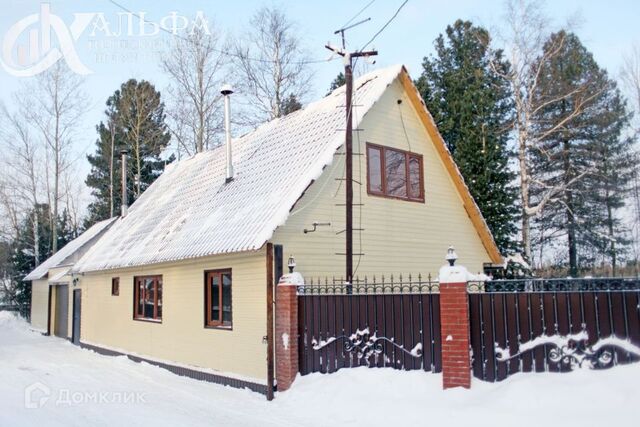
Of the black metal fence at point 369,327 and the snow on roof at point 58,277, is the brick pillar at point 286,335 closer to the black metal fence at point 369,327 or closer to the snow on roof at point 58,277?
the black metal fence at point 369,327

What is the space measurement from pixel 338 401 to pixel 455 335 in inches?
83.4

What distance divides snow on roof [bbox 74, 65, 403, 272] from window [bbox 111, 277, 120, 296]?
722 millimetres

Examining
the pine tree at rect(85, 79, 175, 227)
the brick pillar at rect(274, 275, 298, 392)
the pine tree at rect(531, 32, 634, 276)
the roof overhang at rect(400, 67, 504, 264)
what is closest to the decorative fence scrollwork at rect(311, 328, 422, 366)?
the brick pillar at rect(274, 275, 298, 392)

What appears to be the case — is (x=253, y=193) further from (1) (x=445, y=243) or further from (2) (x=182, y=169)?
(2) (x=182, y=169)

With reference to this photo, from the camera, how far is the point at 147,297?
52.1 feet

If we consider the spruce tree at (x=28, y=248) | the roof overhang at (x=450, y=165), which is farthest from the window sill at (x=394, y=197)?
the spruce tree at (x=28, y=248)

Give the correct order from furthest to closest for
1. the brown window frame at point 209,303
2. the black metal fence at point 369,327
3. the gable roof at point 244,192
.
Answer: the brown window frame at point 209,303, the gable roof at point 244,192, the black metal fence at point 369,327

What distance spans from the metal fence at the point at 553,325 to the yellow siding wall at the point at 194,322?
176 inches

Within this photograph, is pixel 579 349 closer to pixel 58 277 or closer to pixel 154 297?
pixel 154 297

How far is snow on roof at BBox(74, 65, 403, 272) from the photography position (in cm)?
1120

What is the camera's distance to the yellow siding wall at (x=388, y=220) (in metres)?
11.4

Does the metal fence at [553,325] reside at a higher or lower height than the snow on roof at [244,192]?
lower

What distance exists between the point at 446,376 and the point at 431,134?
8403 mm

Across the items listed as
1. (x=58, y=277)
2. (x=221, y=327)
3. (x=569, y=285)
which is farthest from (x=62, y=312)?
(x=569, y=285)
